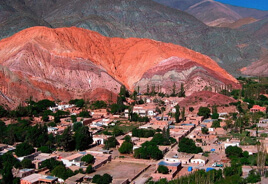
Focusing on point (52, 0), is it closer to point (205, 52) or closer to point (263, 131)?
point (205, 52)

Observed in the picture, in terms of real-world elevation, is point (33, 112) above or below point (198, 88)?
below

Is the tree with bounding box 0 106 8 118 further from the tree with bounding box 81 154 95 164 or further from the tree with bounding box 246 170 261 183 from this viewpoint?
the tree with bounding box 246 170 261 183

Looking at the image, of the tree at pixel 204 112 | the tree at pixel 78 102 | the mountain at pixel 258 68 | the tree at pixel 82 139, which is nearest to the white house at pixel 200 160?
the tree at pixel 82 139

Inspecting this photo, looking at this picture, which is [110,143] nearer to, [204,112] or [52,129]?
[52,129]

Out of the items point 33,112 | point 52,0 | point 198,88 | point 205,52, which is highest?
point 52,0

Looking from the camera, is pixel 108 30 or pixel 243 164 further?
pixel 108 30

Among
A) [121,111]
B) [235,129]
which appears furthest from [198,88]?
[235,129]

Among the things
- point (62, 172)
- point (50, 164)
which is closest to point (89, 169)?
point (62, 172)
